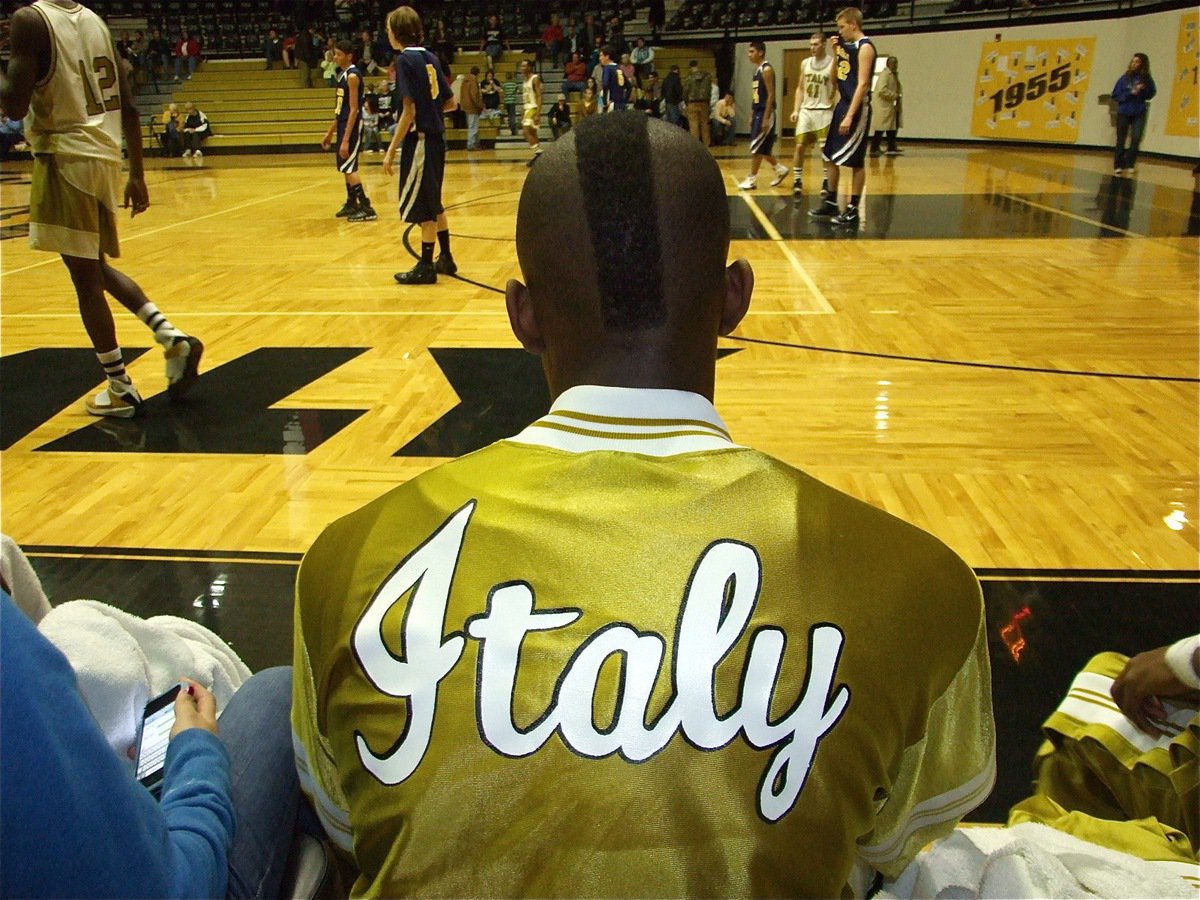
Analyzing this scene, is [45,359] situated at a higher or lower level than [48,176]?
lower

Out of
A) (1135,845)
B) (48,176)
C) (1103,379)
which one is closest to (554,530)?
(1135,845)

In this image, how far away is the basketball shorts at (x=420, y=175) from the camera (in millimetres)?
5398

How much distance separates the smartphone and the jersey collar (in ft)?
2.20

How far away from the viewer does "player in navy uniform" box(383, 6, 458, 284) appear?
5.33m

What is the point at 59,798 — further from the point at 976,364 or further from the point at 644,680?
the point at 976,364

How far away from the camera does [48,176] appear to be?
10.6 ft

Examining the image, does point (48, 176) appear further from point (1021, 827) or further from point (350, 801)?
point (1021, 827)

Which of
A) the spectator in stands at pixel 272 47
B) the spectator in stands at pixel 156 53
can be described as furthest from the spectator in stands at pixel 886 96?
the spectator in stands at pixel 156 53

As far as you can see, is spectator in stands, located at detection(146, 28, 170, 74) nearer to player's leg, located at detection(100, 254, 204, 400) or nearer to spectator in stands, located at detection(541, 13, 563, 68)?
spectator in stands, located at detection(541, 13, 563, 68)

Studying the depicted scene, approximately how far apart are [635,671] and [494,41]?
19.9 m

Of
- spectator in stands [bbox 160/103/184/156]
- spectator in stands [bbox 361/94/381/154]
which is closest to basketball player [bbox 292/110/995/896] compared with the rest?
A: spectator in stands [bbox 361/94/381/154]

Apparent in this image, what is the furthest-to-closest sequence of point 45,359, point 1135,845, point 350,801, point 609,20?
point 609,20 < point 45,359 < point 1135,845 < point 350,801

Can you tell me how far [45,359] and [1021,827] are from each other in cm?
462

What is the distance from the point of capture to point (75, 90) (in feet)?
10.4
